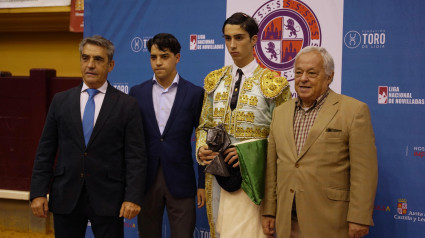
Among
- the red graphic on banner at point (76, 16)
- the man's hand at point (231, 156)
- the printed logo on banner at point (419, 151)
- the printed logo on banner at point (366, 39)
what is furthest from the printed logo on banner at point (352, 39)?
the red graphic on banner at point (76, 16)

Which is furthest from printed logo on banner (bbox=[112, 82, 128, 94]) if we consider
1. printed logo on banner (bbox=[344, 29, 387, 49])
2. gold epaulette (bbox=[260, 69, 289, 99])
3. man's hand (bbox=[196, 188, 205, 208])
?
printed logo on banner (bbox=[344, 29, 387, 49])

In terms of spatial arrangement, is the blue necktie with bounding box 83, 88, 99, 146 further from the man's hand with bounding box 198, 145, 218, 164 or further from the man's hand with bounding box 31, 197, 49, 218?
the man's hand with bounding box 198, 145, 218, 164

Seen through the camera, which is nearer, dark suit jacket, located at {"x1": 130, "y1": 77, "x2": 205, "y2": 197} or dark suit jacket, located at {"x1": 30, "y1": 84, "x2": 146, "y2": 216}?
dark suit jacket, located at {"x1": 30, "y1": 84, "x2": 146, "y2": 216}

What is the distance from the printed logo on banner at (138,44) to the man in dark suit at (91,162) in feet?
4.18

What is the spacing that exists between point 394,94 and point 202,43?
1.45 metres

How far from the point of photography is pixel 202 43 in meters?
3.67

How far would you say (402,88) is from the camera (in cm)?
306

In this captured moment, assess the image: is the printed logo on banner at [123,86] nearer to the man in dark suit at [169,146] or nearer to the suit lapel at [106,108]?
the man in dark suit at [169,146]

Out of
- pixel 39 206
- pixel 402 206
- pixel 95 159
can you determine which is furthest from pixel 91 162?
pixel 402 206

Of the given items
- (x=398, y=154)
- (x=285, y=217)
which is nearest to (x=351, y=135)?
(x=285, y=217)

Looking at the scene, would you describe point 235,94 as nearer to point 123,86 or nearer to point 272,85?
point 272,85

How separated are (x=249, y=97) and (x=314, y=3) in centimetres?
113

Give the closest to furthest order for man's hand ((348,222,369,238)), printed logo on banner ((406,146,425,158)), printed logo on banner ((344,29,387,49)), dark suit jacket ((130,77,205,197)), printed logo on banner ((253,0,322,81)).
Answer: man's hand ((348,222,369,238))
dark suit jacket ((130,77,205,197))
printed logo on banner ((406,146,425,158))
printed logo on banner ((344,29,387,49))
printed logo on banner ((253,0,322,81))

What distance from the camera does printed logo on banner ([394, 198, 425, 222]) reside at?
Result: 3.05m
